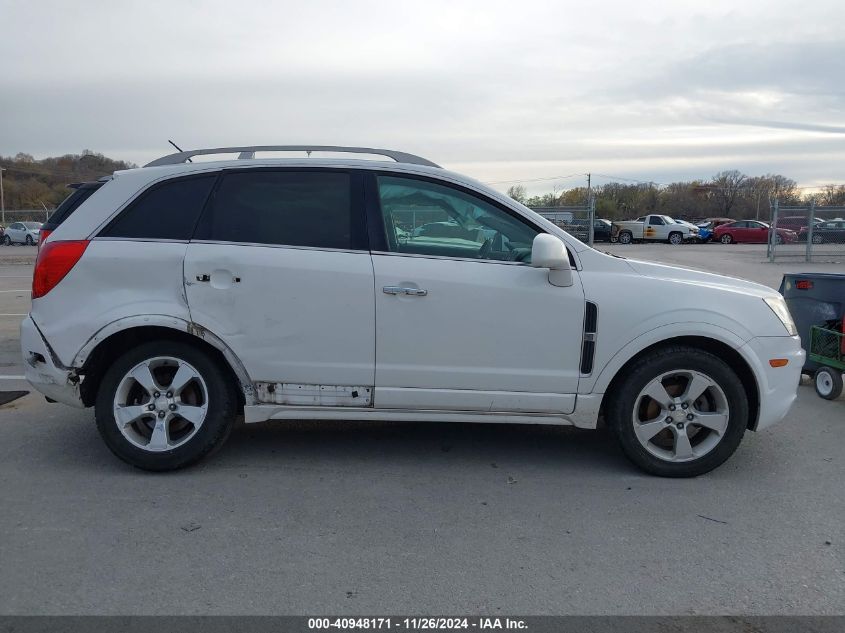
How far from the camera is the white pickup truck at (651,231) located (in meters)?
38.6

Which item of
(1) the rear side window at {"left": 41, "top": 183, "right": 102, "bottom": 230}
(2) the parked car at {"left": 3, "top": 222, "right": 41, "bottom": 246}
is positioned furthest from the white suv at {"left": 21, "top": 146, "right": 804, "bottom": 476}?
(2) the parked car at {"left": 3, "top": 222, "right": 41, "bottom": 246}

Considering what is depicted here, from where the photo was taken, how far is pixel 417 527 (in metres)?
3.69

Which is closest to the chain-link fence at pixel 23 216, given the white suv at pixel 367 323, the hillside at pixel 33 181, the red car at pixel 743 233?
the hillside at pixel 33 181

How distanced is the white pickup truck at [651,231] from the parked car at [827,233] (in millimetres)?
13923

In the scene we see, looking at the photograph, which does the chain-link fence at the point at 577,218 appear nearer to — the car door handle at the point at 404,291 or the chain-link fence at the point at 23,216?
the car door handle at the point at 404,291

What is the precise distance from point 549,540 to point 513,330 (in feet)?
4.03

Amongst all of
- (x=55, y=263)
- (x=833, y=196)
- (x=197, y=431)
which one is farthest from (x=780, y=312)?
(x=833, y=196)

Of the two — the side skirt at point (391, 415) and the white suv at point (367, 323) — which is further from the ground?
the white suv at point (367, 323)

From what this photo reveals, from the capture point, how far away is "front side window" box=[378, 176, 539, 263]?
14.2ft

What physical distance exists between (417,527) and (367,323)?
3.97 ft

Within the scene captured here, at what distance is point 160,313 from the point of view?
13.8 feet

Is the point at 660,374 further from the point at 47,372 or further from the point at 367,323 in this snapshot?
the point at 47,372

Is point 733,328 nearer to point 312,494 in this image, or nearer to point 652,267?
point 652,267
